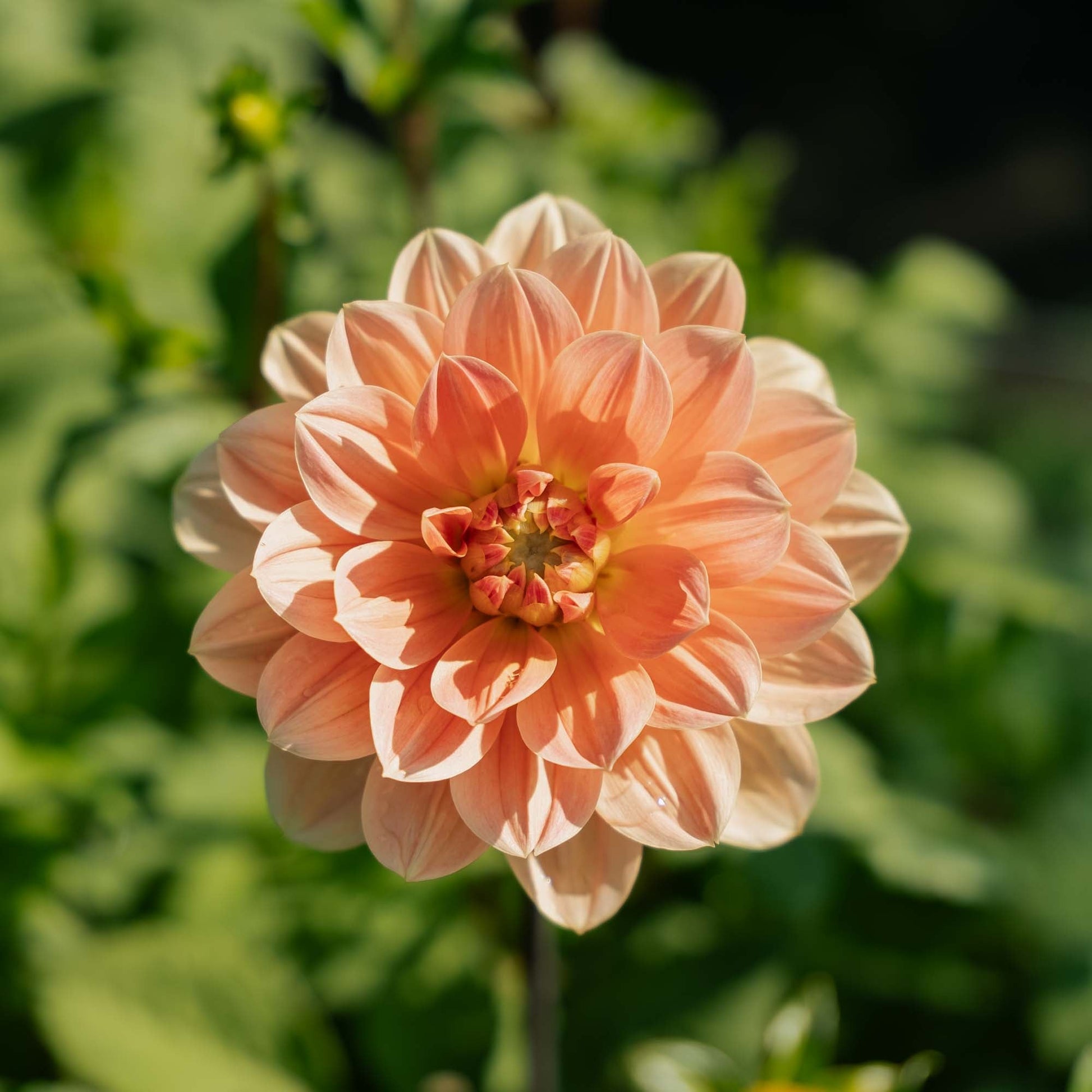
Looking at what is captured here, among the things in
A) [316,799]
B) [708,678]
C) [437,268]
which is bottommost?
[316,799]

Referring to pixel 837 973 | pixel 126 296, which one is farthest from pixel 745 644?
pixel 837 973

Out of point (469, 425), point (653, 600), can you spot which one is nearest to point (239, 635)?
point (469, 425)

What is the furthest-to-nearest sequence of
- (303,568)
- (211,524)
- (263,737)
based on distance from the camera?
1. (263,737)
2. (211,524)
3. (303,568)

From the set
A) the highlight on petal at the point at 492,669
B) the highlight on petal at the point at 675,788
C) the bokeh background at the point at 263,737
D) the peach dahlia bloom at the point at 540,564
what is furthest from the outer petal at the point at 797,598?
the bokeh background at the point at 263,737

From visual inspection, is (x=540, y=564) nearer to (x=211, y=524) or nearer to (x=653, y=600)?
(x=653, y=600)

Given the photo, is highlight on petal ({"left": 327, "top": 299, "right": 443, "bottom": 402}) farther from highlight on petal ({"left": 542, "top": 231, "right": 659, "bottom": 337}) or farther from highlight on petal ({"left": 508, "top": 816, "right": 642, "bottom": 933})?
highlight on petal ({"left": 508, "top": 816, "right": 642, "bottom": 933})

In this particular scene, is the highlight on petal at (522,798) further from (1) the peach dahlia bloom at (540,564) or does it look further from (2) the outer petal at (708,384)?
(2) the outer petal at (708,384)

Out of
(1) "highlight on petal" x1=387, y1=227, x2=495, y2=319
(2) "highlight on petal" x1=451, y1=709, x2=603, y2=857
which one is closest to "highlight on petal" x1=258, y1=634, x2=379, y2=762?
(2) "highlight on petal" x1=451, y1=709, x2=603, y2=857
